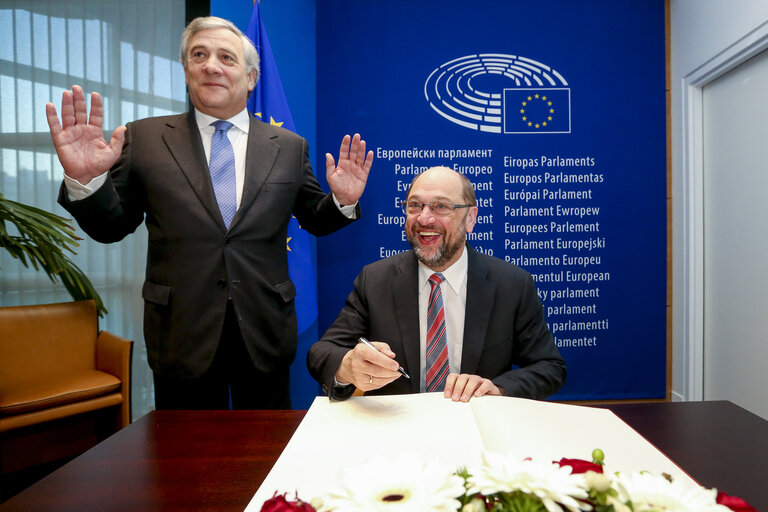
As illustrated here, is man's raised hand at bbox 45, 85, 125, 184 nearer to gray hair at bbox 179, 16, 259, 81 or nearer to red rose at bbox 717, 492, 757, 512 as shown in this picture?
gray hair at bbox 179, 16, 259, 81

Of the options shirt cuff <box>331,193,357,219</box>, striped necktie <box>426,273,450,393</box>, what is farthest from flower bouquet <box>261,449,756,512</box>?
shirt cuff <box>331,193,357,219</box>

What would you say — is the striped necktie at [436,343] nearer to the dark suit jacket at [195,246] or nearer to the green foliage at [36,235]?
the dark suit jacket at [195,246]

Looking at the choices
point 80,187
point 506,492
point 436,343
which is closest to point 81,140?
point 80,187

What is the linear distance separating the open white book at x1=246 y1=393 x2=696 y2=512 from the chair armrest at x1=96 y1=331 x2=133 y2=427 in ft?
6.66

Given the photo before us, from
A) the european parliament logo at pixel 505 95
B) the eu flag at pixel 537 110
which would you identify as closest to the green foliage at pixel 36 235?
the european parliament logo at pixel 505 95

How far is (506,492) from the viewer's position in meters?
0.44

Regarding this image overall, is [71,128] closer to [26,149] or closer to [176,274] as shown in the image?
[176,274]

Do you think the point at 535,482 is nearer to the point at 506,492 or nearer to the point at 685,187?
the point at 506,492

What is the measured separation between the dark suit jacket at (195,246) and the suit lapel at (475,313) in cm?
68

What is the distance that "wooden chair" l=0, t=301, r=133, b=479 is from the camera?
2484 millimetres

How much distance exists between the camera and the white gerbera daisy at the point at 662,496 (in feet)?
1.40

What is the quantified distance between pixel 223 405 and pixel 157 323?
0.39 meters

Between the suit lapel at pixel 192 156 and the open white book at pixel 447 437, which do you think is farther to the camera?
the suit lapel at pixel 192 156

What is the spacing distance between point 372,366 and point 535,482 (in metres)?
0.74
